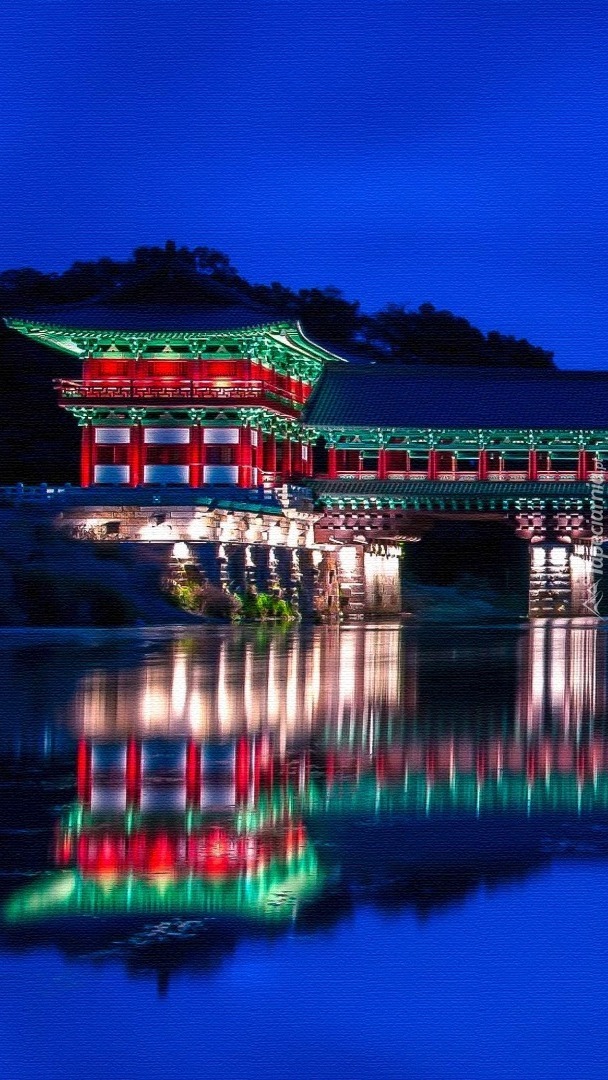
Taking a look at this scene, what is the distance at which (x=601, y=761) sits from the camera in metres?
13.1

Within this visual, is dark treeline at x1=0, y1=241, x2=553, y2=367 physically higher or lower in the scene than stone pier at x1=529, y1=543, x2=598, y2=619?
higher

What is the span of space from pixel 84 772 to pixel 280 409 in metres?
44.1

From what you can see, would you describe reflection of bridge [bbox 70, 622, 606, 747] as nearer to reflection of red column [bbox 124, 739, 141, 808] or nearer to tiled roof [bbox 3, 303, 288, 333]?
reflection of red column [bbox 124, 739, 141, 808]

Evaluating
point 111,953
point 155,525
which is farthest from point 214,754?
point 155,525

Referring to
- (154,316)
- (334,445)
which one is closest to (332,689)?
(154,316)

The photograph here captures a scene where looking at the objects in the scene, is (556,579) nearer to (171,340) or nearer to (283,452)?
(283,452)

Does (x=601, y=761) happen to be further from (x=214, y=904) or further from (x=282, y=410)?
(x=282, y=410)

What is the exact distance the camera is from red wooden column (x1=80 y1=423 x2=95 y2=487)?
5384cm

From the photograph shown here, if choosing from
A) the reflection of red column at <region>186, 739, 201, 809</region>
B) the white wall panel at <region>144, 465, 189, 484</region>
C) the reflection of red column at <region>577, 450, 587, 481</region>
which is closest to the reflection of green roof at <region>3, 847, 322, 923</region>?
the reflection of red column at <region>186, 739, 201, 809</region>

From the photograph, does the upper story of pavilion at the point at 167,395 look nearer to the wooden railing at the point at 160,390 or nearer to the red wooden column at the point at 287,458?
the wooden railing at the point at 160,390

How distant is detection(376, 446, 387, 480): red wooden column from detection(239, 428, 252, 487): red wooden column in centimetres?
555

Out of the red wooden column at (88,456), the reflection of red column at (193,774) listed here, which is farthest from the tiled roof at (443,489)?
the reflection of red column at (193,774)

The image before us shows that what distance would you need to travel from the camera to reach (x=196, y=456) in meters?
53.5

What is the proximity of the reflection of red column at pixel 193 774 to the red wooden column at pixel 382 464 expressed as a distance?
140 feet
